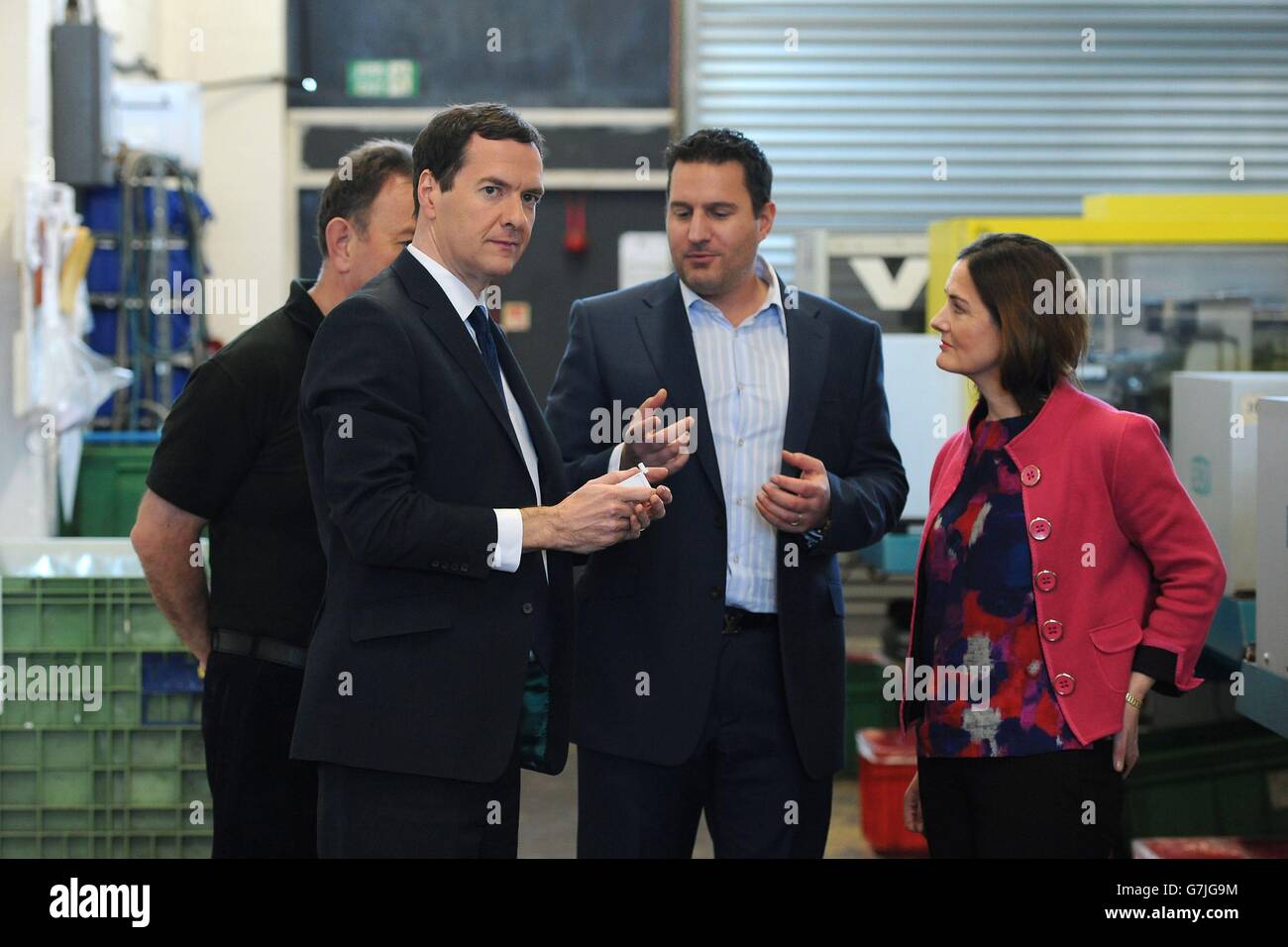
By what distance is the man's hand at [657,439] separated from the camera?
2.28 metres

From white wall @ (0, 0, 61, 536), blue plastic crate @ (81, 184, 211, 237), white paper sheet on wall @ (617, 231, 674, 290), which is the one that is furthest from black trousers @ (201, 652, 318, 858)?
white paper sheet on wall @ (617, 231, 674, 290)

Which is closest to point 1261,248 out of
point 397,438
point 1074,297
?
point 1074,297

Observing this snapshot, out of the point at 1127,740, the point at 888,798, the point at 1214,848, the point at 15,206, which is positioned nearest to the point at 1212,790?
the point at 1214,848

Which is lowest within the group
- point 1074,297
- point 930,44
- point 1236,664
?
point 1236,664

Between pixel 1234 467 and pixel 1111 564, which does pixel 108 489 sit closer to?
pixel 1234 467

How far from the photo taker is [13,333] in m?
4.85

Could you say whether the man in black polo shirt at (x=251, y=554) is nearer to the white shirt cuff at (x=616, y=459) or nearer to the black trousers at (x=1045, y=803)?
the white shirt cuff at (x=616, y=459)

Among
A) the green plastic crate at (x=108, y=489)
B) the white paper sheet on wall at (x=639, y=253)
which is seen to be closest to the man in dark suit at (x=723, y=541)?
the green plastic crate at (x=108, y=489)

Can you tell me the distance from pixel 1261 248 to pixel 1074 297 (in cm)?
307

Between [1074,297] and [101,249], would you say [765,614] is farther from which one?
[101,249]

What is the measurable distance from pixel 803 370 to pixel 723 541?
0.34 m

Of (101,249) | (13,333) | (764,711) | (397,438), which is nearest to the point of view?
(397,438)

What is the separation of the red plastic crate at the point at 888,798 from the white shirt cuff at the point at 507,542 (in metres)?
2.91

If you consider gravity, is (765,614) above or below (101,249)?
below
